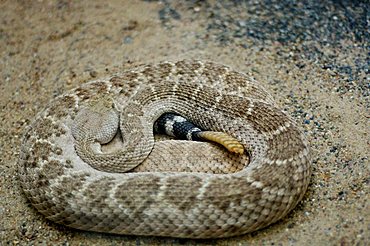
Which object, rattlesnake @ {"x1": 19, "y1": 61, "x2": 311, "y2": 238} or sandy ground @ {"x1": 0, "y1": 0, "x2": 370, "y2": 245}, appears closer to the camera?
rattlesnake @ {"x1": 19, "y1": 61, "x2": 311, "y2": 238}

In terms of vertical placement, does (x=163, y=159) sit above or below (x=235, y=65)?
above

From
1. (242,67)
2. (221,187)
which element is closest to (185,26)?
(242,67)

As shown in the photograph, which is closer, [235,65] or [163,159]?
[163,159]

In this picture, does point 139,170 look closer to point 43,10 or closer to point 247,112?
point 247,112

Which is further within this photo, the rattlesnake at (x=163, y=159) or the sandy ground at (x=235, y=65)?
the sandy ground at (x=235, y=65)
